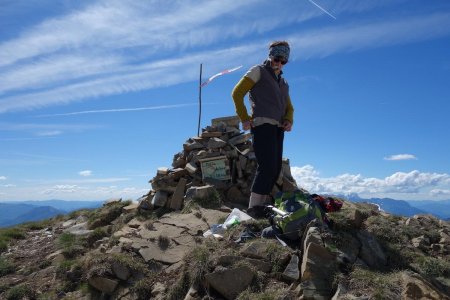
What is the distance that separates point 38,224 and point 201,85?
8.54 meters

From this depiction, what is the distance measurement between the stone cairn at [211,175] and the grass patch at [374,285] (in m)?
5.69

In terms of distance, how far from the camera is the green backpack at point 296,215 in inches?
266

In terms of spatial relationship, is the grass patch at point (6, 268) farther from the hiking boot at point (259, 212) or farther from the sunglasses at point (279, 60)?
the sunglasses at point (279, 60)

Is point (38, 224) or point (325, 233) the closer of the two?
point (325, 233)

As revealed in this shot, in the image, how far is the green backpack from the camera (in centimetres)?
675

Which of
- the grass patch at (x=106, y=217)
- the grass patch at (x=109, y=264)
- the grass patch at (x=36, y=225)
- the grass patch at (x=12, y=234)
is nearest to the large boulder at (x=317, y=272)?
the grass patch at (x=109, y=264)

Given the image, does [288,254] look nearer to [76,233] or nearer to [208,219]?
[208,219]

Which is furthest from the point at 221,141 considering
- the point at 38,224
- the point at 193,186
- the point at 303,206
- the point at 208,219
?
the point at 38,224

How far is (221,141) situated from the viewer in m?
12.5

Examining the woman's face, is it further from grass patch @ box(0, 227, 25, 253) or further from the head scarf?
grass patch @ box(0, 227, 25, 253)

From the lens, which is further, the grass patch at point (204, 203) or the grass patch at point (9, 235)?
the grass patch at point (9, 235)

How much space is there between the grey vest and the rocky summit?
214cm

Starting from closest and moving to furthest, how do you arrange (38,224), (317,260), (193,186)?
(317,260) → (193,186) → (38,224)

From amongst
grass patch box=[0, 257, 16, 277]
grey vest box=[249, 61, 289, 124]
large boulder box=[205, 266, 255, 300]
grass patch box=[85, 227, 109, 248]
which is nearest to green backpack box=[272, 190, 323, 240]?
large boulder box=[205, 266, 255, 300]
